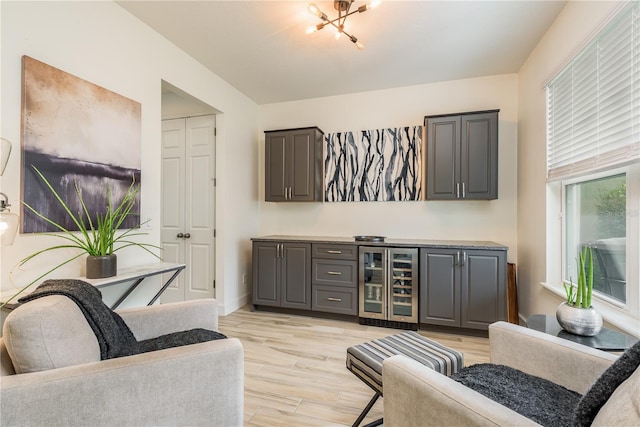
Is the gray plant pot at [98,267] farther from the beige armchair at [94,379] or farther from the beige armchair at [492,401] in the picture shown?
the beige armchair at [492,401]

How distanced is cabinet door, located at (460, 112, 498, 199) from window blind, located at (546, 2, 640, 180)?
56 cm

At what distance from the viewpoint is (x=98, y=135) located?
196 centimetres

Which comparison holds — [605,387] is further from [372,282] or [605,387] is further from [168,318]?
[372,282]

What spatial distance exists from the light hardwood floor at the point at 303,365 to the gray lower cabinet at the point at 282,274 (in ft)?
0.64

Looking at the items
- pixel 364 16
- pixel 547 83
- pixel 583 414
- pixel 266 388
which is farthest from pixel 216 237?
pixel 547 83

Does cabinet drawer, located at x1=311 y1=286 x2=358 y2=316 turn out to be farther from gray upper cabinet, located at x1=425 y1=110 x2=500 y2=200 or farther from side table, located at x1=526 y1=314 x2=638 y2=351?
side table, located at x1=526 y1=314 x2=638 y2=351

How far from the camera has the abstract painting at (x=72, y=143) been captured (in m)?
1.60

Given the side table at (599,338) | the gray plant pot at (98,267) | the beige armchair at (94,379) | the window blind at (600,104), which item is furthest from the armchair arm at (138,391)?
the window blind at (600,104)

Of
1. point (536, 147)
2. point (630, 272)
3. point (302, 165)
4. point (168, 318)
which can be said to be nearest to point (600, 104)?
point (536, 147)

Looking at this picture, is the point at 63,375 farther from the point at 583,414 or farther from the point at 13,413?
the point at 583,414

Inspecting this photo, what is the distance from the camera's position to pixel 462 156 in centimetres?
298

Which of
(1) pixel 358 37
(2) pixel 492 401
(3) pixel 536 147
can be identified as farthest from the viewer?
(3) pixel 536 147

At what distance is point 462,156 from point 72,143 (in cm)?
337

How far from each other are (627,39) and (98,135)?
333cm
